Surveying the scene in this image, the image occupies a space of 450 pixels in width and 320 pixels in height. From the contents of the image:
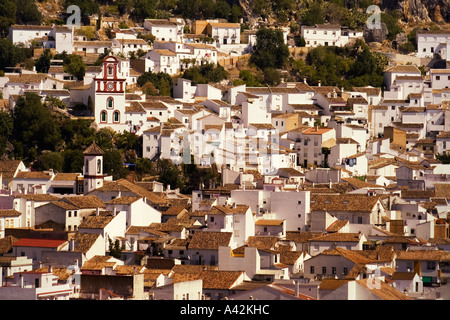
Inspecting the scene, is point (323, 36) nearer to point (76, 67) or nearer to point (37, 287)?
point (76, 67)

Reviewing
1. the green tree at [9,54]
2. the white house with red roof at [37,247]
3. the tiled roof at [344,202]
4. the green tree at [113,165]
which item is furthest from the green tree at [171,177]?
the green tree at [9,54]

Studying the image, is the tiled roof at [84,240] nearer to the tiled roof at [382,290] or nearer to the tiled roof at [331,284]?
the tiled roof at [331,284]

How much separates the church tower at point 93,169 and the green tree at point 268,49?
83.1 feet

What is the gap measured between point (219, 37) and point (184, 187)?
2378cm

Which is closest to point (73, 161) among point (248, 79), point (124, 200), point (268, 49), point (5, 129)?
point (5, 129)

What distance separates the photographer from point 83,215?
57000mm

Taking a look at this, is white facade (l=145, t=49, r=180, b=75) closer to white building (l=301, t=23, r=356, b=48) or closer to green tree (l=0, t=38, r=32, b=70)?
green tree (l=0, t=38, r=32, b=70)

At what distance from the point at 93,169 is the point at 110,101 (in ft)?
29.9

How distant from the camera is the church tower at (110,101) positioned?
229 ft

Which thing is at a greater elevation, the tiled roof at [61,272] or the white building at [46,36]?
the white building at [46,36]

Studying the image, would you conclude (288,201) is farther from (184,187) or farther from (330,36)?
(330,36)

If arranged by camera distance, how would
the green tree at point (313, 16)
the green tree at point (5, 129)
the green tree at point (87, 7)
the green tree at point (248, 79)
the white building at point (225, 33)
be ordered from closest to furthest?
the green tree at point (5, 129)
the green tree at point (248, 79)
the white building at point (225, 33)
the green tree at point (87, 7)
the green tree at point (313, 16)
